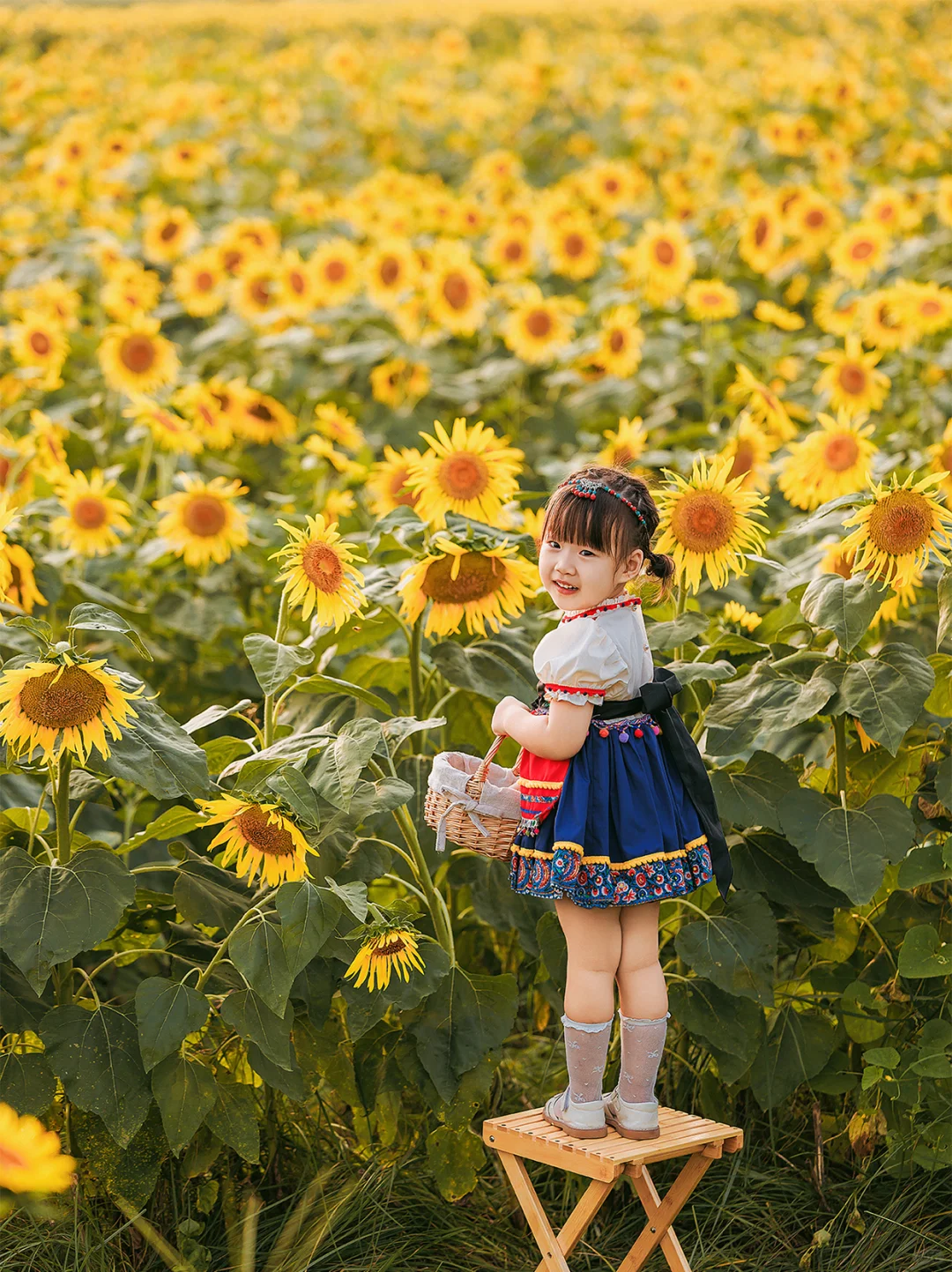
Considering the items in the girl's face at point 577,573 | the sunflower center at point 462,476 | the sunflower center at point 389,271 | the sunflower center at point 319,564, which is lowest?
the sunflower center at point 389,271

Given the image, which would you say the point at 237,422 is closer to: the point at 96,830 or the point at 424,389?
the point at 424,389

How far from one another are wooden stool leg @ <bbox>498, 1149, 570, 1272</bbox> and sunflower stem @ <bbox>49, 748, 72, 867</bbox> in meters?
0.96

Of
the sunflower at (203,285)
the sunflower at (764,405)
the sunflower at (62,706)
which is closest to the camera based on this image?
the sunflower at (62,706)

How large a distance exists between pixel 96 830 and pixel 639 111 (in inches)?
289

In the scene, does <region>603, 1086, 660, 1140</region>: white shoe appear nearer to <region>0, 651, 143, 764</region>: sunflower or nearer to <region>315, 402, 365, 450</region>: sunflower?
<region>0, 651, 143, 764</region>: sunflower

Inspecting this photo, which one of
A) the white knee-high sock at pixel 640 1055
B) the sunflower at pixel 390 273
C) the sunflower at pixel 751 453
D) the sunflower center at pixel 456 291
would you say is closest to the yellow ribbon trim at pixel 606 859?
the white knee-high sock at pixel 640 1055

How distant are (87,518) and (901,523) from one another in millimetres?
2326

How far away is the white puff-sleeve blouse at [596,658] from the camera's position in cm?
250

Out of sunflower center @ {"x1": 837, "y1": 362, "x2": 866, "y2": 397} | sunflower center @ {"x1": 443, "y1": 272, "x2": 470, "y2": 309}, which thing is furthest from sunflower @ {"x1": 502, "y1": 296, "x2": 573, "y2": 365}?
sunflower center @ {"x1": 837, "y1": 362, "x2": 866, "y2": 397}

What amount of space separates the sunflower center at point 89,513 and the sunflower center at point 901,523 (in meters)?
2.24

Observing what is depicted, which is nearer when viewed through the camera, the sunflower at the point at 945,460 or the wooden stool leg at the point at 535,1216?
the wooden stool leg at the point at 535,1216

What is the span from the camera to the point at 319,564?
3023 millimetres

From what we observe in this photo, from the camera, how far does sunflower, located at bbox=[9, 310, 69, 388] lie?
18.5 feet

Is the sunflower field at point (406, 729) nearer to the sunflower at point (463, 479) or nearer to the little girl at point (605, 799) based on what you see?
the sunflower at point (463, 479)
